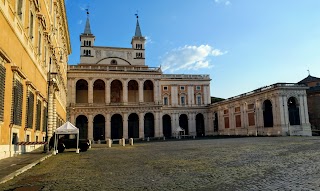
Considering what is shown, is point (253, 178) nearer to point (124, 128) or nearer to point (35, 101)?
point (35, 101)

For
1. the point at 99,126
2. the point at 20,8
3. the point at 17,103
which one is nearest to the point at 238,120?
the point at 99,126

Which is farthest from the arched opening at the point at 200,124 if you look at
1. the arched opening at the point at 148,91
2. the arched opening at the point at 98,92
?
the arched opening at the point at 98,92

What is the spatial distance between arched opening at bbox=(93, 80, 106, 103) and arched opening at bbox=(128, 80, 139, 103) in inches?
195

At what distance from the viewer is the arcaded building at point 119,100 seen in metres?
47.6

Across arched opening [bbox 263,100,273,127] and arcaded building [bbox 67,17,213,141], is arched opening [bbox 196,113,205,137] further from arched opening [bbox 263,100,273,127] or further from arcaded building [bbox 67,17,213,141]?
arched opening [bbox 263,100,273,127]

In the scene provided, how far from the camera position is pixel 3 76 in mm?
9594

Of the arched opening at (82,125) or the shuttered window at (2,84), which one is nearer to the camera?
the shuttered window at (2,84)

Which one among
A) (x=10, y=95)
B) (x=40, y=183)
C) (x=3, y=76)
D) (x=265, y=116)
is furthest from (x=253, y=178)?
(x=265, y=116)

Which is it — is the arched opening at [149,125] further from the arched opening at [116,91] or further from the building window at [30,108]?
the building window at [30,108]

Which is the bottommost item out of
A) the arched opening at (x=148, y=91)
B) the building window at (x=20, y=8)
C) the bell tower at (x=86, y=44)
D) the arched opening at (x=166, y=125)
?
the arched opening at (x=166, y=125)

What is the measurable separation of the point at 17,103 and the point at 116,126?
1506 inches

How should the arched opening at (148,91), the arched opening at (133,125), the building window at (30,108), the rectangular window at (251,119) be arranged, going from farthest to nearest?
1. the arched opening at (148,91)
2. the arched opening at (133,125)
3. the rectangular window at (251,119)
4. the building window at (30,108)

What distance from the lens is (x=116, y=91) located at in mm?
52438

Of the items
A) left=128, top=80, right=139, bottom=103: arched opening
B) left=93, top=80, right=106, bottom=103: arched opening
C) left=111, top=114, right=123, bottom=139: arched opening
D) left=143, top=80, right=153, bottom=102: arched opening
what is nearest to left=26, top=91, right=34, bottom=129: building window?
left=111, top=114, right=123, bottom=139: arched opening
